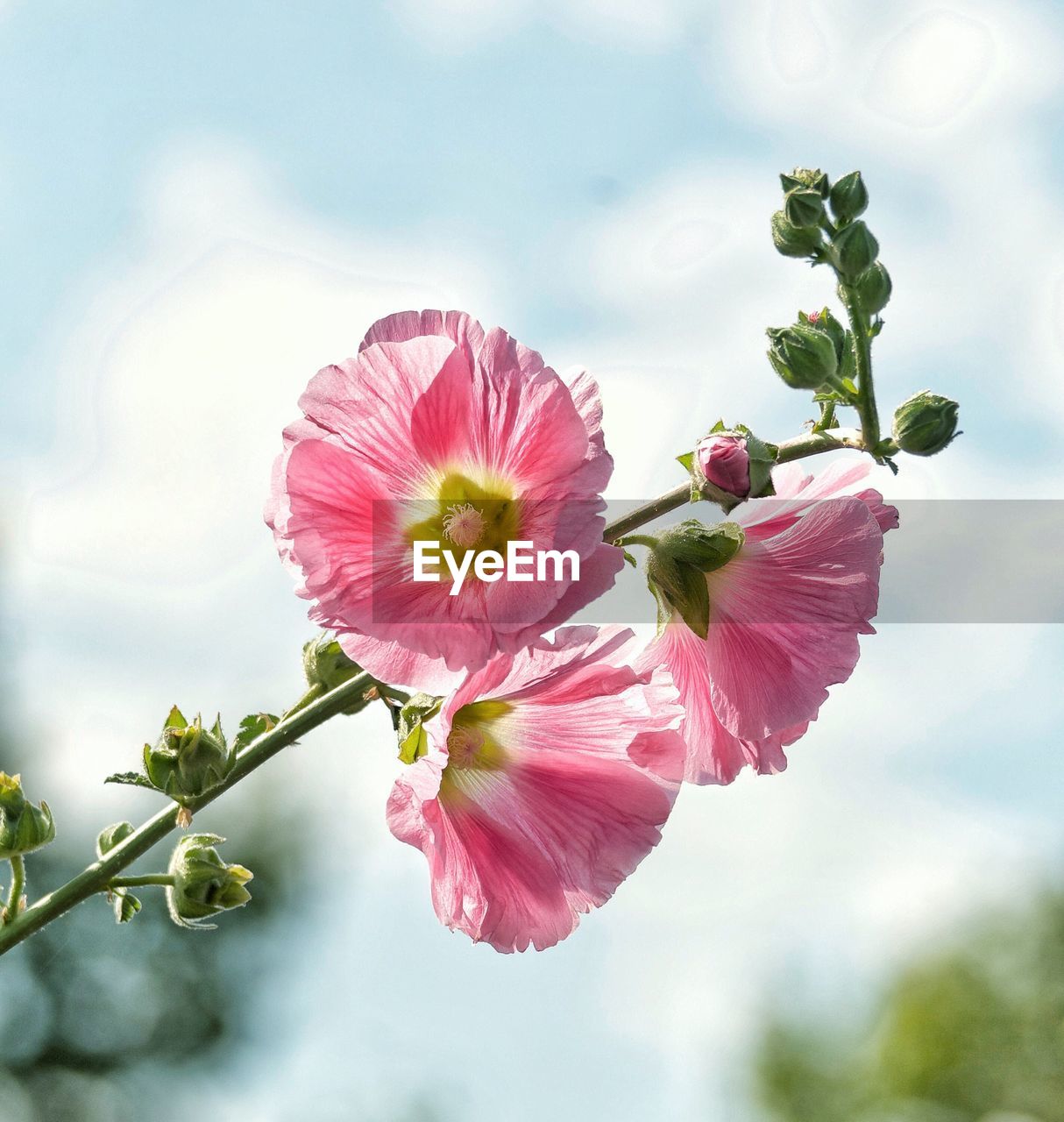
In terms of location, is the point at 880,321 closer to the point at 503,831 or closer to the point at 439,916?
the point at 503,831

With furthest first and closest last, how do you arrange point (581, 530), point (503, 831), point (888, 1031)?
1. point (888, 1031)
2. point (503, 831)
3. point (581, 530)

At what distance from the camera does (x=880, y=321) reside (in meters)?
1.46

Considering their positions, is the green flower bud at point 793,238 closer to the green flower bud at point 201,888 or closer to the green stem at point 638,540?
the green stem at point 638,540

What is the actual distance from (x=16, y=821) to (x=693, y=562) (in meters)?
0.99

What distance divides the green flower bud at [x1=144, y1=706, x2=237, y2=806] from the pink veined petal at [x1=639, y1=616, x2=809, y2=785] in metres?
0.56

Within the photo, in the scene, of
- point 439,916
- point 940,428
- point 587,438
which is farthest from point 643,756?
point 940,428

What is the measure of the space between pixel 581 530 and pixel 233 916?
14.0 m

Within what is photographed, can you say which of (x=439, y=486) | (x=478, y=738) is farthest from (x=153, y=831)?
(x=439, y=486)

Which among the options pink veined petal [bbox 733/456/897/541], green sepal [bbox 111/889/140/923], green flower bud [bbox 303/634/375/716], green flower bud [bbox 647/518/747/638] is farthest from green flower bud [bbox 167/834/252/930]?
pink veined petal [bbox 733/456/897/541]

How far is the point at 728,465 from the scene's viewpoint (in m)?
1.31

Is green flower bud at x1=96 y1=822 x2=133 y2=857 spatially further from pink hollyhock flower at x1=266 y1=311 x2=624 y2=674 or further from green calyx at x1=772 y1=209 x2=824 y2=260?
green calyx at x1=772 y1=209 x2=824 y2=260

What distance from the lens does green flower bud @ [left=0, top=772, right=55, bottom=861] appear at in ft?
5.39

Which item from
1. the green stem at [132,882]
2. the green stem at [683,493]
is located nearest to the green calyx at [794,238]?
the green stem at [683,493]

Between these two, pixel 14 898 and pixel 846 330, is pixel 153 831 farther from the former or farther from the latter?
pixel 846 330
